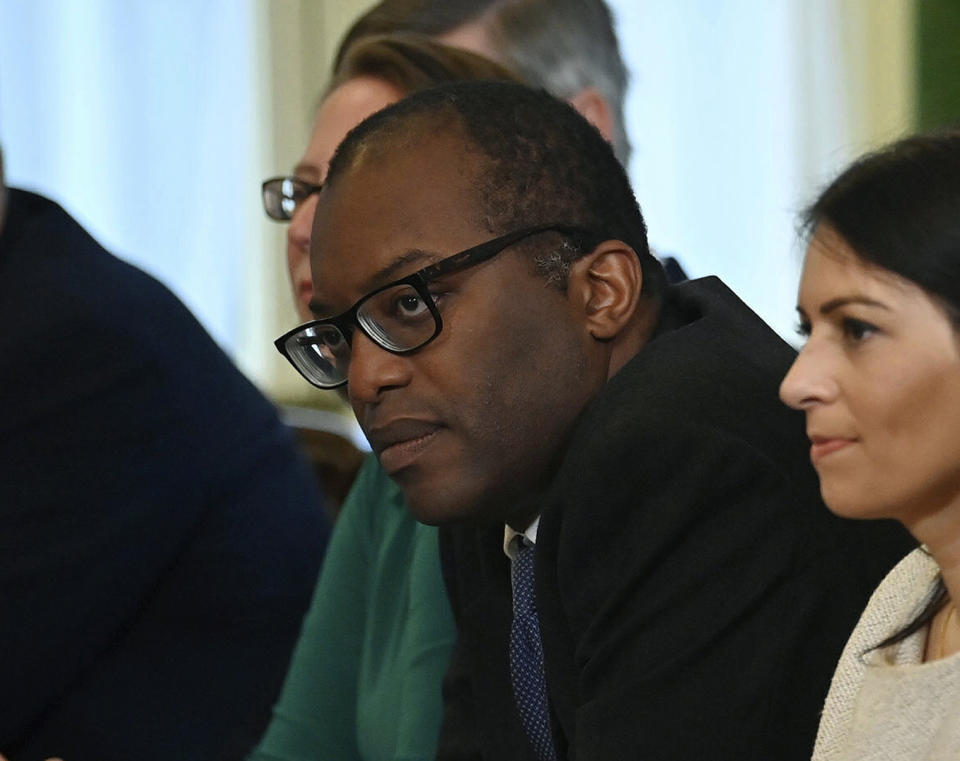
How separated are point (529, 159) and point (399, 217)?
0.14 meters

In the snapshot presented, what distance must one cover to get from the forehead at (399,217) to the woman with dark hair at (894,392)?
14.7 inches

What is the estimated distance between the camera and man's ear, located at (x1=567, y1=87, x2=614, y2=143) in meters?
2.28

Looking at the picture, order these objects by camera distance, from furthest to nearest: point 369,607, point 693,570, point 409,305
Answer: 1. point 369,607
2. point 409,305
3. point 693,570

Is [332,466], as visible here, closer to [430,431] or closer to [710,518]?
[430,431]

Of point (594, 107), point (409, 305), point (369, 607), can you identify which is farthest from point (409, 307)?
point (594, 107)

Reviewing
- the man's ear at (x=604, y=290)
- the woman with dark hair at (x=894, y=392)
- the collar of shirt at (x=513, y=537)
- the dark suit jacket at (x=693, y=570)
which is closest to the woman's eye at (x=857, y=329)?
the woman with dark hair at (x=894, y=392)

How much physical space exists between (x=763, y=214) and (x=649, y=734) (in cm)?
291

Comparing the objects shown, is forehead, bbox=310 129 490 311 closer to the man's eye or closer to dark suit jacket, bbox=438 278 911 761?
the man's eye

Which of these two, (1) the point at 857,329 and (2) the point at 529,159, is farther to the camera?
(2) the point at 529,159

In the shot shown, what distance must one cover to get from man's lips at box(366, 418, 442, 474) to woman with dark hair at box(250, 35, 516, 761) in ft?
1.30

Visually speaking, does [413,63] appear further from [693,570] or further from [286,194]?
[693,570]

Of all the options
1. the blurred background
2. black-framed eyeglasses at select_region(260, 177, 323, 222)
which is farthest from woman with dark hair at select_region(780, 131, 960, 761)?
the blurred background

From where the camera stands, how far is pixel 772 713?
48.2 inches

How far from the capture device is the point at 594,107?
7.52ft
